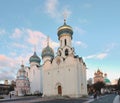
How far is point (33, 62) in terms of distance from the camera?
67.7 metres

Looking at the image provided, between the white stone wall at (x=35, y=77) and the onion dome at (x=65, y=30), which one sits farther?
the white stone wall at (x=35, y=77)

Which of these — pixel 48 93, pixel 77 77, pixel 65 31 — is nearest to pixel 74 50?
pixel 65 31

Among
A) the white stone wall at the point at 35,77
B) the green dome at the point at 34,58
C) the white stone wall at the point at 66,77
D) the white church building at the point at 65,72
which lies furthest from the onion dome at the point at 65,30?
the green dome at the point at 34,58

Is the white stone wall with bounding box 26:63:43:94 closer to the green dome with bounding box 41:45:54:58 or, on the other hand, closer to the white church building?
the green dome with bounding box 41:45:54:58

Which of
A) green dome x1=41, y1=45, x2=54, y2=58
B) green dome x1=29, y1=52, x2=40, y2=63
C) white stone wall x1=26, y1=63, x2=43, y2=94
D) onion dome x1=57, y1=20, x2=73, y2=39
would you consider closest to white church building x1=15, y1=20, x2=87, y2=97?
onion dome x1=57, y1=20, x2=73, y2=39

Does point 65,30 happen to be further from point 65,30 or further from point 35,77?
point 35,77

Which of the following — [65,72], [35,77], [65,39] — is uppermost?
[65,39]

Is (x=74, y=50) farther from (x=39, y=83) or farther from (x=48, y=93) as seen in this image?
(x=39, y=83)

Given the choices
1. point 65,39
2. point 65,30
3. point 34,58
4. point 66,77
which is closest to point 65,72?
point 66,77

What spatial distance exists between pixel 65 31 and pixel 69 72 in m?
11.2

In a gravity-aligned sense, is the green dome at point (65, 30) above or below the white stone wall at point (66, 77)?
above

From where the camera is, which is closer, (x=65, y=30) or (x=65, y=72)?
(x=65, y=72)

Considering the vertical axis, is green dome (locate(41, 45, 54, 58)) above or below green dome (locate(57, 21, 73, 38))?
below

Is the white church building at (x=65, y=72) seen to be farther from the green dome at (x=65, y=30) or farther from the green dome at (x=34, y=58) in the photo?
the green dome at (x=34, y=58)
